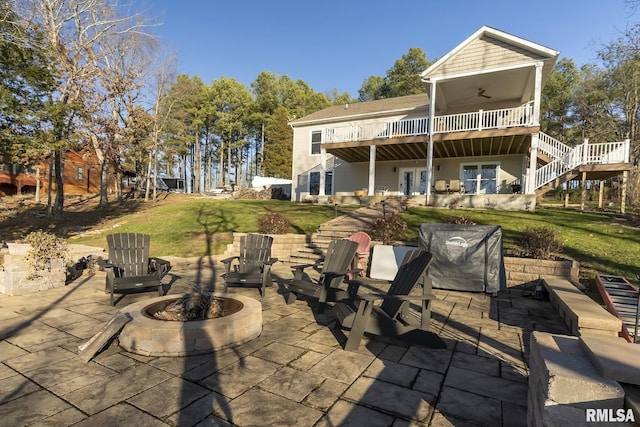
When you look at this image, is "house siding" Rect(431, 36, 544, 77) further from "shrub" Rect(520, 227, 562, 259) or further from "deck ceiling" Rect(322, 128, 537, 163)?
"shrub" Rect(520, 227, 562, 259)

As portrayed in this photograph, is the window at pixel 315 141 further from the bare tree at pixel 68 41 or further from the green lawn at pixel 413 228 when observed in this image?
the bare tree at pixel 68 41

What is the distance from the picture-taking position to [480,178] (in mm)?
16984

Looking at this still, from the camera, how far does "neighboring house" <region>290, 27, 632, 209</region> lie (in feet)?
42.9

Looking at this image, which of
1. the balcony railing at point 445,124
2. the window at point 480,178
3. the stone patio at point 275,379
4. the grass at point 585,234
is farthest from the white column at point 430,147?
the stone patio at point 275,379

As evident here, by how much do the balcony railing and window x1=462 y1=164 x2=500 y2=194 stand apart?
262 centimetres

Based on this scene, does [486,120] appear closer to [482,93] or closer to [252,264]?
[482,93]

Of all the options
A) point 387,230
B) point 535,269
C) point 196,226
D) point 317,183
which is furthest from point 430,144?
point 196,226

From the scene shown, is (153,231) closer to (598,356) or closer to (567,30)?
(598,356)

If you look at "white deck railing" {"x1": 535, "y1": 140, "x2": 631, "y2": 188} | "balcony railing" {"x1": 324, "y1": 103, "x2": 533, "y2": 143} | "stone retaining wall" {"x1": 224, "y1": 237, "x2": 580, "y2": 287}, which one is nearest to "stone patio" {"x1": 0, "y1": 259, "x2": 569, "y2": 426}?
"stone retaining wall" {"x1": 224, "y1": 237, "x2": 580, "y2": 287}

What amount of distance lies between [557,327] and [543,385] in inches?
133

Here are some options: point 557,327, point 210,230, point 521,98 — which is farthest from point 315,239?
point 521,98

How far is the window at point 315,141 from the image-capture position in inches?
858

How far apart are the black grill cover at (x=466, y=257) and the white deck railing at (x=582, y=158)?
9.43 meters

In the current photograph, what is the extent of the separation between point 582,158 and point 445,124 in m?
5.52
